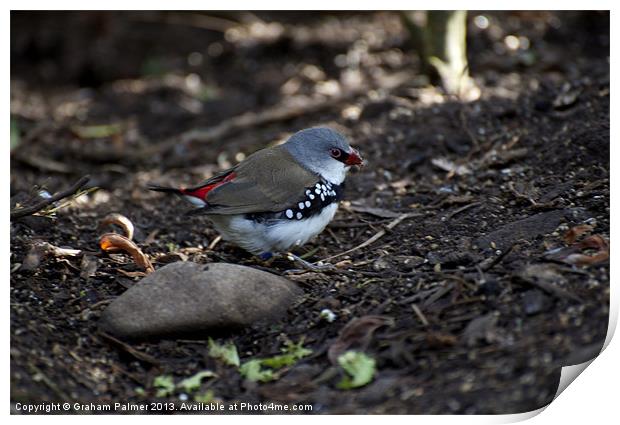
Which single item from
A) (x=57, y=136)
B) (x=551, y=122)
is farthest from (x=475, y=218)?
(x=57, y=136)

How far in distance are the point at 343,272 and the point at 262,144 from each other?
258cm

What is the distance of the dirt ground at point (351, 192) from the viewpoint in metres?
3.27

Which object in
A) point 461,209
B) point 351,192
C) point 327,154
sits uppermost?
point 327,154

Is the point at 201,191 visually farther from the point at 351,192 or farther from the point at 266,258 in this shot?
the point at 351,192

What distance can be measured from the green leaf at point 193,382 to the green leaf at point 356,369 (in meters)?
0.63

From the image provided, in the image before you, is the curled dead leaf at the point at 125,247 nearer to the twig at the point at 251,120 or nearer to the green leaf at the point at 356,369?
the green leaf at the point at 356,369

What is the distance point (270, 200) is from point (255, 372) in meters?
1.39

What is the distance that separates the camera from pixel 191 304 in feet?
12.3

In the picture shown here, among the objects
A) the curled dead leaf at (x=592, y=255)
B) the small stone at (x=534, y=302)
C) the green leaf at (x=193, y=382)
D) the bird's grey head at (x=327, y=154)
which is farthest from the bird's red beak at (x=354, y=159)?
the green leaf at (x=193, y=382)

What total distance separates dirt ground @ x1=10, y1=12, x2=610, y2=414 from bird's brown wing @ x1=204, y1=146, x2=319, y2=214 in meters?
0.39

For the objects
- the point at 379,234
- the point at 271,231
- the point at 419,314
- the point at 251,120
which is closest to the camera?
the point at 419,314

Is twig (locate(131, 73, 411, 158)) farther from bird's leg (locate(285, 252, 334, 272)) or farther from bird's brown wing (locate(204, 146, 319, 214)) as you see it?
bird's leg (locate(285, 252, 334, 272))

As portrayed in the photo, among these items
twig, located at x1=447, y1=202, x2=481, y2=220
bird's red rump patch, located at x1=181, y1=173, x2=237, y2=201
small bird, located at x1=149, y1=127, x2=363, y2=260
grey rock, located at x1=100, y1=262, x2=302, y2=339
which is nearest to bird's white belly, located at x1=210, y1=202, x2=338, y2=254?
small bird, located at x1=149, y1=127, x2=363, y2=260

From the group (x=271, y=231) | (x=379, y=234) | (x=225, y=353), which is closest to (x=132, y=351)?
(x=225, y=353)
